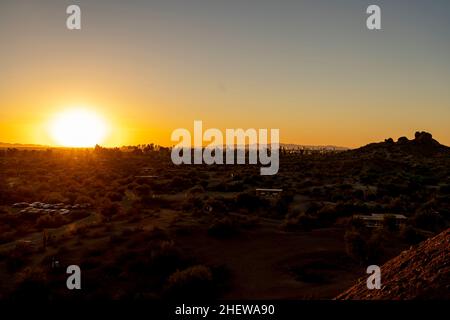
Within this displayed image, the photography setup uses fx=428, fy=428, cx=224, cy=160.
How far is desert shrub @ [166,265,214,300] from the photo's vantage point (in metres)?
12.5

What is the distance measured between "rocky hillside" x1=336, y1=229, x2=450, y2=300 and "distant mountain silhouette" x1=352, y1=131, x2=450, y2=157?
80252mm

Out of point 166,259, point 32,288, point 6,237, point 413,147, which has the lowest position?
point 32,288

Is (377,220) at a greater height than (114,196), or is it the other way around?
(114,196)

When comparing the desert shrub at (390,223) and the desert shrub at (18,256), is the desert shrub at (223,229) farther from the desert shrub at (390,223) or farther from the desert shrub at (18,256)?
the desert shrub at (18,256)

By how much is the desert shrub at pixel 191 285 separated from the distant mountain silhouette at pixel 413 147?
79.2m

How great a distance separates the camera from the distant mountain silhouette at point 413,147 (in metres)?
Result: 86.4

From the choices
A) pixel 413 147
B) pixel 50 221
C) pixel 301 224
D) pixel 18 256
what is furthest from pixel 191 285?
pixel 413 147

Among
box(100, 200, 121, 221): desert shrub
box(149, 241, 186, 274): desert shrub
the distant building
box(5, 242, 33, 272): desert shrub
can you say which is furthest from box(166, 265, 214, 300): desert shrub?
box(100, 200, 121, 221): desert shrub

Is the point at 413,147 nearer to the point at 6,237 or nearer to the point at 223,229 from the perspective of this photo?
the point at 223,229

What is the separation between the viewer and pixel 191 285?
1279 centimetres

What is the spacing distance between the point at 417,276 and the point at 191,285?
266 inches

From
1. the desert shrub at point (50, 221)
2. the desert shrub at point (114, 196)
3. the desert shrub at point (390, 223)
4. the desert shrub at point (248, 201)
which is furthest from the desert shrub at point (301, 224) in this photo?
the desert shrub at point (114, 196)
